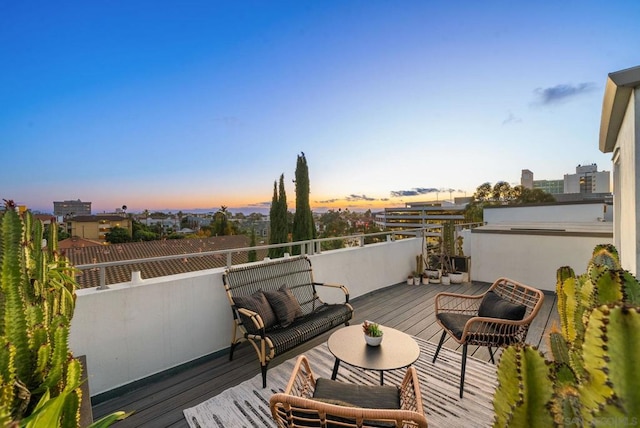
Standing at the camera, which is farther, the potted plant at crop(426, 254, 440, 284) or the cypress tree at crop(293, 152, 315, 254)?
the cypress tree at crop(293, 152, 315, 254)

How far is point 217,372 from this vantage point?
2.89m

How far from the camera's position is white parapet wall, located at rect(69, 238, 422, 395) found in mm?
2465

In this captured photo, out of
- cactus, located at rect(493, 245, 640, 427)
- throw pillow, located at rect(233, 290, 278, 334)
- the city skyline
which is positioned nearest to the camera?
cactus, located at rect(493, 245, 640, 427)

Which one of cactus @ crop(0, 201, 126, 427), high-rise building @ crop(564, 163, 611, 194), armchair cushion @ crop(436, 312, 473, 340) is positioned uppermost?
high-rise building @ crop(564, 163, 611, 194)

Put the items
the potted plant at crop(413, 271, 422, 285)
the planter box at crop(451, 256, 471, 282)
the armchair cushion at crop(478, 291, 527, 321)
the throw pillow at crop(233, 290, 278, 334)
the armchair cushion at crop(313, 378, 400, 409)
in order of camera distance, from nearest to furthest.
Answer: the armchair cushion at crop(313, 378, 400, 409) → the armchair cushion at crop(478, 291, 527, 321) → the throw pillow at crop(233, 290, 278, 334) → the potted plant at crop(413, 271, 422, 285) → the planter box at crop(451, 256, 471, 282)

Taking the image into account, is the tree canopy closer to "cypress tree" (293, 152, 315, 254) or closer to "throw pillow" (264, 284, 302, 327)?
"cypress tree" (293, 152, 315, 254)

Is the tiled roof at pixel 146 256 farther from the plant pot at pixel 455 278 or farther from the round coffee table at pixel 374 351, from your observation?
the plant pot at pixel 455 278

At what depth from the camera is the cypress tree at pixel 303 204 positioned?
525 inches

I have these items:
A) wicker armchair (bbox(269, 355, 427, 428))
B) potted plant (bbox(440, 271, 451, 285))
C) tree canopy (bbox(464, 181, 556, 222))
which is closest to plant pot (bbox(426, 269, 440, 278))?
potted plant (bbox(440, 271, 451, 285))

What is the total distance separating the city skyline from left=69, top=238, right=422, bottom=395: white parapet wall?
496 centimetres

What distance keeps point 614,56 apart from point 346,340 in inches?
283

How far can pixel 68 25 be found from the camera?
4.70 metres

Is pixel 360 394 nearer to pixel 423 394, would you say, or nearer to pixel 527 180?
pixel 423 394

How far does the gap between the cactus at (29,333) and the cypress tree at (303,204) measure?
11816 millimetres
